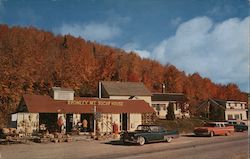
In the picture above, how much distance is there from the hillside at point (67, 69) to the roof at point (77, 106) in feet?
44.0

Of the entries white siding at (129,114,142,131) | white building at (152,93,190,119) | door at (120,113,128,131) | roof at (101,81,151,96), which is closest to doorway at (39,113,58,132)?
door at (120,113,128,131)

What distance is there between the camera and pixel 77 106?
3625 centimetres

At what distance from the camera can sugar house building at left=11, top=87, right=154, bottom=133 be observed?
108ft

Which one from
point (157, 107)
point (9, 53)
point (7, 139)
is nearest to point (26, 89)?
point (9, 53)

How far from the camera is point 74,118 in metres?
35.7

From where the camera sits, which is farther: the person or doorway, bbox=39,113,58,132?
doorway, bbox=39,113,58,132

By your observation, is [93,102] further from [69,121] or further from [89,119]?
[69,121]

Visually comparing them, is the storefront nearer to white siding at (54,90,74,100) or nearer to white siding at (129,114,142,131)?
white siding at (129,114,142,131)

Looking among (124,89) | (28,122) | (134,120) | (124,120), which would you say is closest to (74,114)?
(28,122)

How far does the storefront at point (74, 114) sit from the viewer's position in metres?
32.9

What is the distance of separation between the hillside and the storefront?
13783 mm

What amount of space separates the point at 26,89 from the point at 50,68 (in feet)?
34.9

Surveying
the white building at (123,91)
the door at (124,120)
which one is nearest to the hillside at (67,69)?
the white building at (123,91)

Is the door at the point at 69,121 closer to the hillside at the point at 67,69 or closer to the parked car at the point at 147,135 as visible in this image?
the parked car at the point at 147,135
